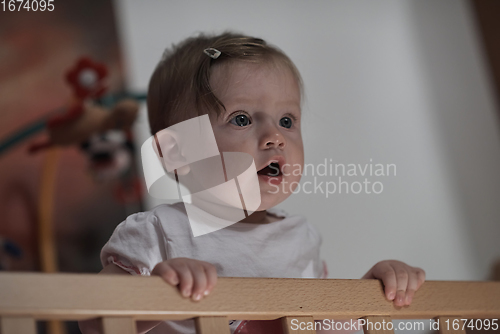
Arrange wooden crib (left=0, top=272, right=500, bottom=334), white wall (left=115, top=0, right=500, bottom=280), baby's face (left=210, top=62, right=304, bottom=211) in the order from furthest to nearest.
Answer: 1. white wall (left=115, top=0, right=500, bottom=280)
2. baby's face (left=210, top=62, right=304, bottom=211)
3. wooden crib (left=0, top=272, right=500, bottom=334)

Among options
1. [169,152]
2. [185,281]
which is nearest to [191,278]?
[185,281]

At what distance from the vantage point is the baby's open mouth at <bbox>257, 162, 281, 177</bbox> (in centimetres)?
61

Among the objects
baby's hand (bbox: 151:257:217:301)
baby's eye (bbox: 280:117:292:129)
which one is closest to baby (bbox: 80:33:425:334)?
baby's eye (bbox: 280:117:292:129)

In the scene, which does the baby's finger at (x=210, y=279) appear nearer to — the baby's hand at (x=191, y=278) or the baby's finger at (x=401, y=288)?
the baby's hand at (x=191, y=278)

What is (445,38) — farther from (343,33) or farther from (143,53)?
(143,53)

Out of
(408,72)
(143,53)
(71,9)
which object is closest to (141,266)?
(143,53)

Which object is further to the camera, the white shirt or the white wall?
the white wall

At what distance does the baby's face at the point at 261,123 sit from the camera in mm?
593

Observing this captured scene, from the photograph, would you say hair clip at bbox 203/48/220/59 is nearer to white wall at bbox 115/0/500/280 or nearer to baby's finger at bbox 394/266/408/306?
baby's finger at bbox 394/266/408/306

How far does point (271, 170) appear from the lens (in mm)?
612

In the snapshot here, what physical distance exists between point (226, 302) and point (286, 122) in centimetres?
28

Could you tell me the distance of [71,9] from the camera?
155cm

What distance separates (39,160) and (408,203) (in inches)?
36.8

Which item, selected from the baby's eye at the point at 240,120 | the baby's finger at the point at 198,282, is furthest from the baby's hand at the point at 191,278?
the baby's eye at the point at 240,120
